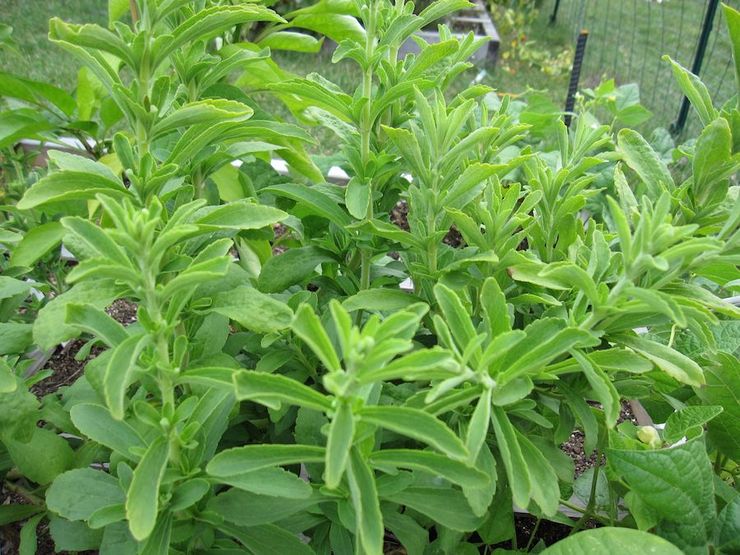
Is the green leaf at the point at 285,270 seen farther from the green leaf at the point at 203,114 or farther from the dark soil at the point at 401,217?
the dark soil at the point at 401,217

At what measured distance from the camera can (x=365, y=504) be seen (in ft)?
2.44

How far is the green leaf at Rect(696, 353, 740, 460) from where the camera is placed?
40.6 inches

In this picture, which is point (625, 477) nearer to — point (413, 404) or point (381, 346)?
point (413, 404)

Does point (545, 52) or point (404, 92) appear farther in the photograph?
point (545, 52)

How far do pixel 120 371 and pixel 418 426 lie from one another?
13.3 inches

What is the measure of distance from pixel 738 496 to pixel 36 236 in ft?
4.12

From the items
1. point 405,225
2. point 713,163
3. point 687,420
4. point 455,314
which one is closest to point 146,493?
point 455,314

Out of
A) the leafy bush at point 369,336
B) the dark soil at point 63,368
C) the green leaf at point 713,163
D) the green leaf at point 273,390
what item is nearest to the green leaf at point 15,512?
the leafy bush at point 369,336

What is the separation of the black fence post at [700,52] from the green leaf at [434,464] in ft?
12.5

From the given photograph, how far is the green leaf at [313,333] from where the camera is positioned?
687 mm

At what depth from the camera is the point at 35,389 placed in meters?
1.62

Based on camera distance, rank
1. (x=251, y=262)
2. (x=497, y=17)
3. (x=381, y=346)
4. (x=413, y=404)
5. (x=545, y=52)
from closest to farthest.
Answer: (x=381, y=346), (x=413, y=404), (x=251, y=262), (x=545, y=52), (x=497, y=17)

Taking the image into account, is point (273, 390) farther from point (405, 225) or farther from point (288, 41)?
point (405, 225)

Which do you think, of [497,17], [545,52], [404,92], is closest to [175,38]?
[404,92]
